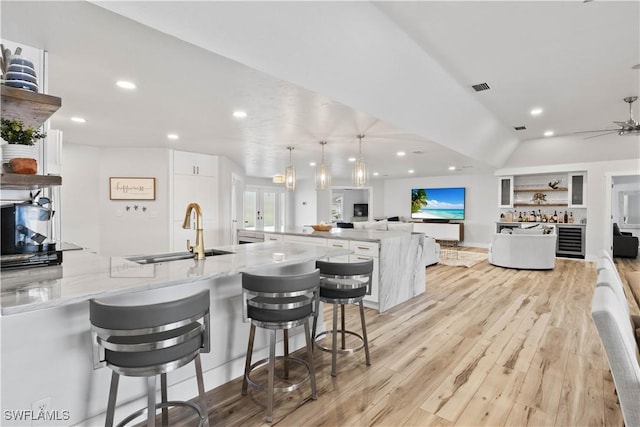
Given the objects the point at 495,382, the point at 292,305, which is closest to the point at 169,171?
the point at 292,305

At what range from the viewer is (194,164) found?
19.2ft

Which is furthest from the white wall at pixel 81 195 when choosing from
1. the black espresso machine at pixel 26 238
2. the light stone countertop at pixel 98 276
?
the black espresso machine at pixel 26 238

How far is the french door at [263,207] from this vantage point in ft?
35.5

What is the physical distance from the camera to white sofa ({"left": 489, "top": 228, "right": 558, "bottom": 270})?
6262 millimetres

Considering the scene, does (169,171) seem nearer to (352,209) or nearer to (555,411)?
(555,411)

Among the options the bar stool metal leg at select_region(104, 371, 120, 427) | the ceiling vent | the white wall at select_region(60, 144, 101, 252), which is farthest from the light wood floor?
the white wall at select_region(60, 144, 101, 252)

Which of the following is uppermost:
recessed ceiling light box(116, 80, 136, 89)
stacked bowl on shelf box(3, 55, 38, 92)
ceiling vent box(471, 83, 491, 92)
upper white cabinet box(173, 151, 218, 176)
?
ceiling vent box(471, 83, 491, 92)

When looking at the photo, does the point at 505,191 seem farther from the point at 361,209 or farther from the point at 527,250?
the point at 361,209

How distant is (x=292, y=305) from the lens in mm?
1980

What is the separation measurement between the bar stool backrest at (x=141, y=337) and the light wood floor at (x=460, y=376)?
0.75 metres

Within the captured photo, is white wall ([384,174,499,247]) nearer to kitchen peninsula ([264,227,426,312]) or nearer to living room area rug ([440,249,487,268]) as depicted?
living room area rug ([440,249,487,268])

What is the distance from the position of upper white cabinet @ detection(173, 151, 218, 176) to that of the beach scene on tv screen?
24.7 feet

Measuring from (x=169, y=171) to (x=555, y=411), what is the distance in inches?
228

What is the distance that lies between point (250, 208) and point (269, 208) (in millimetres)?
879
